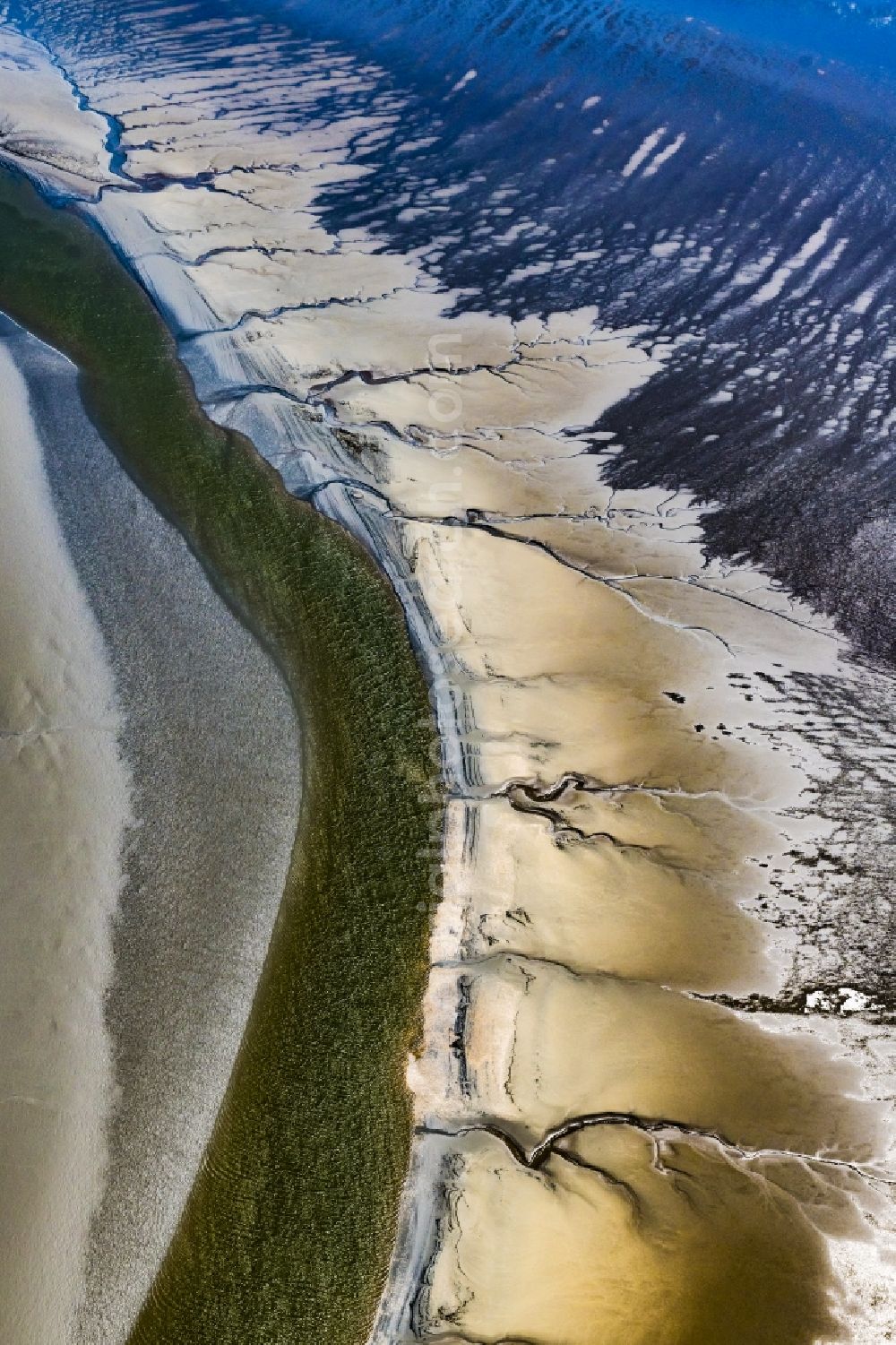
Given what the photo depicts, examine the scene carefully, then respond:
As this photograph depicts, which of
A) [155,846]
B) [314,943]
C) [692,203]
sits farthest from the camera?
[692,203]

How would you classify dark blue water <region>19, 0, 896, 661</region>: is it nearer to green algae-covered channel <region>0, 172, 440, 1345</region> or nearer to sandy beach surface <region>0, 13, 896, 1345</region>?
sandy beach surface <region>0, 13, 896, 1345</region>

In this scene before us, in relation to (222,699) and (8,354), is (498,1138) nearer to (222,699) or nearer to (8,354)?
(222,699)

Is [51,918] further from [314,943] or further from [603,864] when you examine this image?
[603,864]

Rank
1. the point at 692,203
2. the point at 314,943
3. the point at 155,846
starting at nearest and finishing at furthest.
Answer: the point at 314,943 < the point at 155,846 < the point at 692,203

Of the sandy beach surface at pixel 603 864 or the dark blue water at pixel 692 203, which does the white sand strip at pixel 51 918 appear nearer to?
the sandy beach surface at pixel 603 864

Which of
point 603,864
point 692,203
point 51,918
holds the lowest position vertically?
point 51,918

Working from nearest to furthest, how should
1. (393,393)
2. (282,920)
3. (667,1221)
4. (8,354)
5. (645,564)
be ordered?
(667,1221), (282,920), (645,564), (393,393), (8,354)

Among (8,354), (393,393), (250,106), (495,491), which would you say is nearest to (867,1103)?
(495,491)

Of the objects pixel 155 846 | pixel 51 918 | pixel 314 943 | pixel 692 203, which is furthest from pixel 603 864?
pixel 692 203
